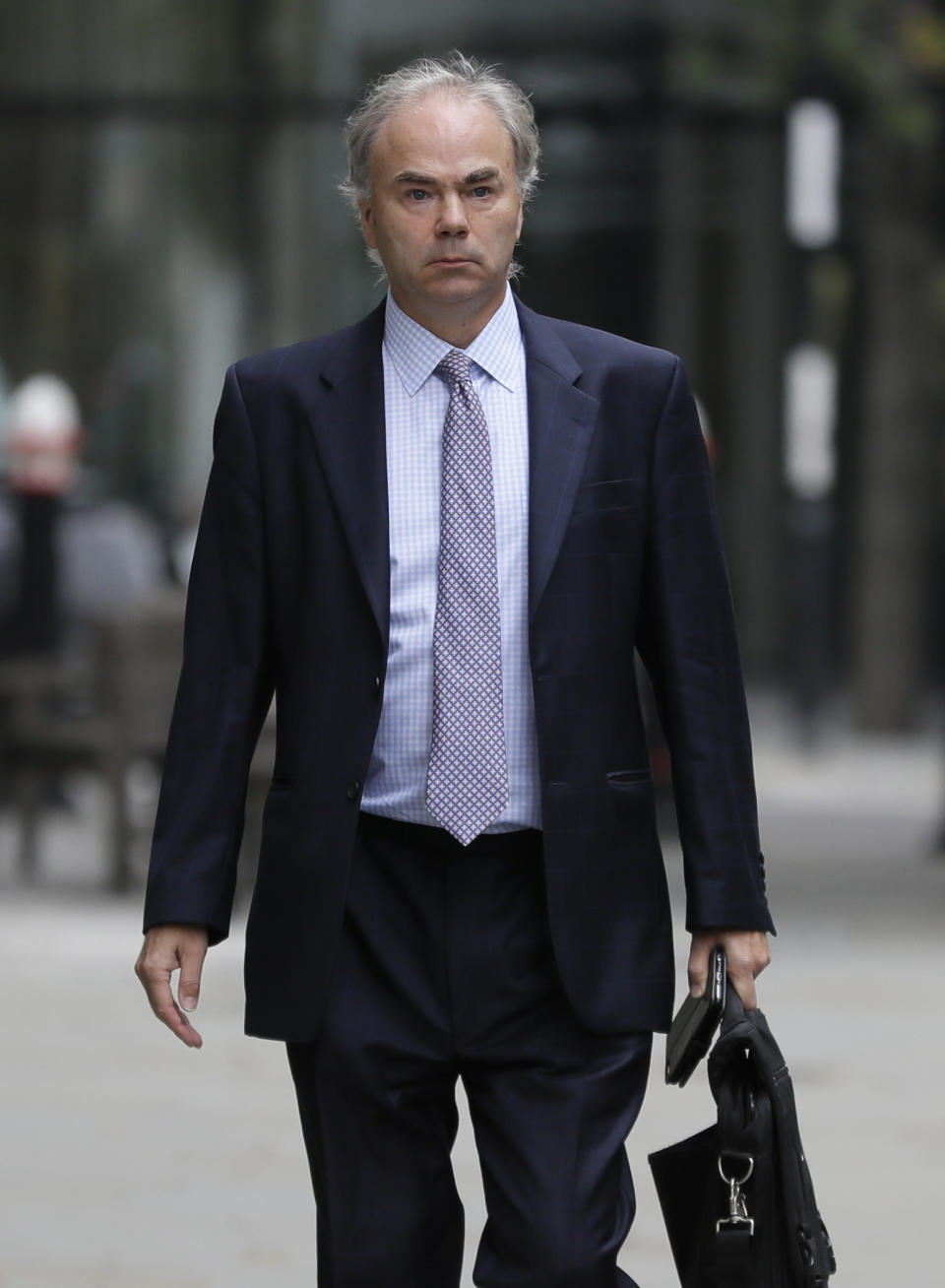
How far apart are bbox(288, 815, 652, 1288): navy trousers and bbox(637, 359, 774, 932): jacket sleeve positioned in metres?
0.20

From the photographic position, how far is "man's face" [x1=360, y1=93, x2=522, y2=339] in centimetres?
→ 333

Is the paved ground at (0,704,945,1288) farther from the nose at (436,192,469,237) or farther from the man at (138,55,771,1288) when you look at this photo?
the nose at (436,192,469,237)

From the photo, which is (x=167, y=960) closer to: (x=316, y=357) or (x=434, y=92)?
(x=316, y=357)

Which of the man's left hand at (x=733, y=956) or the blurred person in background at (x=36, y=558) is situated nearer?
the man's left hand at (x=733, y=956)

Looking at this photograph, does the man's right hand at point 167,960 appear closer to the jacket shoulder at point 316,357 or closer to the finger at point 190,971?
the finger at point 190,971

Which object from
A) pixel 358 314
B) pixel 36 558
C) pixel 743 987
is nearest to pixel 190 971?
pixel 743 987

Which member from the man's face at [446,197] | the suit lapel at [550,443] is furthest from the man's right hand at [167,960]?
the man's face at [446,197]

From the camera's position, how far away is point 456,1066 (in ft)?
11.1

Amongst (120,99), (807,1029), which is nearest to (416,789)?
(807,1029)

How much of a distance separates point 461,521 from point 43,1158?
10.0 feet

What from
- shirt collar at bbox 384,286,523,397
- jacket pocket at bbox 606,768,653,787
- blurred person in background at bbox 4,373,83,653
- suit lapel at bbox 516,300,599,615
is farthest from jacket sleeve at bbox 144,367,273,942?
blurred person in background at bbox 4,373,83,653

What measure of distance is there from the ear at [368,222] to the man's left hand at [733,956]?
927 mm

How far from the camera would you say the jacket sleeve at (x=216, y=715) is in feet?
11.1

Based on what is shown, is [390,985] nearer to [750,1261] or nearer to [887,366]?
[750,1261]
